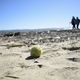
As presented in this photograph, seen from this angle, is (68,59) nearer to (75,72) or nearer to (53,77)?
(75,72)

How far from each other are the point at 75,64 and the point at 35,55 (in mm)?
1823

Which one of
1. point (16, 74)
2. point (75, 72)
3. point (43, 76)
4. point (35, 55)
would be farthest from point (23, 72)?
point (35, 55)

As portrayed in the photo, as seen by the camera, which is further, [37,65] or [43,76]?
[37,65]

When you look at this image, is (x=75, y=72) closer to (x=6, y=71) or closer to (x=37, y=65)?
(x=37, y=65)

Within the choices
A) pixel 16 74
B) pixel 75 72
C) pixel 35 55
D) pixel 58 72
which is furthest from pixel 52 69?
pixel 35 55

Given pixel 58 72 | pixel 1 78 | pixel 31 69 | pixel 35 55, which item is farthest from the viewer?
pixel 35 55

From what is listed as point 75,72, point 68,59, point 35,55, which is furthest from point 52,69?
point 35,55

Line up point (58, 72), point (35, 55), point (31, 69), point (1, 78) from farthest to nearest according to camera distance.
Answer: point (35, 55) < point (31, 69) < point (58, 72) < point (1, 78)

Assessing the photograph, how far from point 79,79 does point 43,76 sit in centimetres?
71

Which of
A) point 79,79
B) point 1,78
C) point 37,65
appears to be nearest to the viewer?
point 79,79

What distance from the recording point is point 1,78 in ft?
12.5

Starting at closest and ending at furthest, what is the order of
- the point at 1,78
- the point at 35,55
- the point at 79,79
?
the point at 79,79
the point at 1,78
the point at 35,55

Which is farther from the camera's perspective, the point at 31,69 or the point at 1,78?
the point at 31,69

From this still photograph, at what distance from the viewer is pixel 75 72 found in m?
3.99
